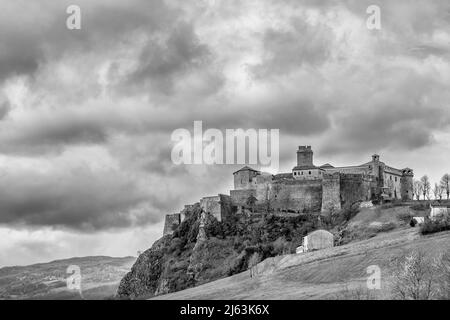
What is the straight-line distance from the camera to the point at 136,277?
369 ft

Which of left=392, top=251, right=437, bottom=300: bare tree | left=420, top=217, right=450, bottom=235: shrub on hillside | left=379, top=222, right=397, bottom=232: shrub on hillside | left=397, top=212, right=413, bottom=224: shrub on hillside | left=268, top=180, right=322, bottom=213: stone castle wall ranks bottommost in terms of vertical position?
left=392, top=251, right=437, bottom=300: bare tree

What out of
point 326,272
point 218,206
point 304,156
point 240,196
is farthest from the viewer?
point 304,156

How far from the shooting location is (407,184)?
11662 centimetres

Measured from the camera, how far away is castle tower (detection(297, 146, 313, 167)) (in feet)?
380

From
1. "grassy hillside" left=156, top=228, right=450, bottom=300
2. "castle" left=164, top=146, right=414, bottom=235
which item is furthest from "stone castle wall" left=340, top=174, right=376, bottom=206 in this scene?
"grassy hillside" left=156, top=228, right=450, bottom=300

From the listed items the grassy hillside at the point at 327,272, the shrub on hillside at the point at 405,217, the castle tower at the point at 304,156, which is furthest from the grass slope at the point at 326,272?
the castle tower at the point at 304,156

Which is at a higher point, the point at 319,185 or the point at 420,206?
the point at 319,185

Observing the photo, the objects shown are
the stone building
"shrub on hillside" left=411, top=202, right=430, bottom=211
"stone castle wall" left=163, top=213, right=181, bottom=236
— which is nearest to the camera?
"shrub on hillside" left=411, top=202, right=430, bottom=211

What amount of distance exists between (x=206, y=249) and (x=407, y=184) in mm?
35133

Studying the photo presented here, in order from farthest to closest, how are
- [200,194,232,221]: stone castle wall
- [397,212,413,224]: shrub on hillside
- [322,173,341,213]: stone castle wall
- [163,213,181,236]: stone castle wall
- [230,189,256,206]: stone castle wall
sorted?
[163,213,181,236]: stone castle wall, [230,189,256,206]: stone castle wall, [200,194,232,221]: stone castle wall, [322,173,341,213]: stone castle wall, [397,212,413,224]: shrub on hillside

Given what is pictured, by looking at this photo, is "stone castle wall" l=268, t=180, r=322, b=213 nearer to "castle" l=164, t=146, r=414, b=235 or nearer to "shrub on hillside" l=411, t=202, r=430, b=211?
"castle" l=164, t=146, r=414, b=235

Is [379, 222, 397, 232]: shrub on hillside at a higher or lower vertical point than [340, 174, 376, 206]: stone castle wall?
lower

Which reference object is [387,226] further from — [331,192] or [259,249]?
[259,249]

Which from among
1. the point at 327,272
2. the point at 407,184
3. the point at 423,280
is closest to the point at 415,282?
the point at 423,280
